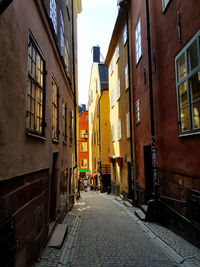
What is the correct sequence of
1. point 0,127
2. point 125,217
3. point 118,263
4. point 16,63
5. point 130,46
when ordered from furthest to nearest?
point 130,46, point 125,217, point 118,263, point 16,63, point 0,127

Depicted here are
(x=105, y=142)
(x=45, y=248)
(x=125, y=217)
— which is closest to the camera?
(x=45, y=248)

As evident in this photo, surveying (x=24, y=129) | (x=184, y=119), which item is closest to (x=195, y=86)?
(x=184, y=119)

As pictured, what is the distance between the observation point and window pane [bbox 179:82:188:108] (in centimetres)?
567

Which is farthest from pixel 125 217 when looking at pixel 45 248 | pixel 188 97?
pixel 188 97

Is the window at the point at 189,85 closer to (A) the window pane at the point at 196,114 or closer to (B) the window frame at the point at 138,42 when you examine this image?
(A) the window pane at the point at 196,114

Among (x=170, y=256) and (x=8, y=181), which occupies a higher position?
(x=8, y=181)

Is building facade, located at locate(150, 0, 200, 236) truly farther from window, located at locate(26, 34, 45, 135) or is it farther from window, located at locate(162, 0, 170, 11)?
window, located at locate(26, 34, 45, 135)

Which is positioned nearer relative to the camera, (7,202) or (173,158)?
(7,202)

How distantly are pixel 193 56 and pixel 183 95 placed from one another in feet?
3.21

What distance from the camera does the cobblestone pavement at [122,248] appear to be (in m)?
4.69

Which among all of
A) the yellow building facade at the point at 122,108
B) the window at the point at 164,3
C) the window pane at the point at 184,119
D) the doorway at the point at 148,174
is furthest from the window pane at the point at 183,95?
the yellow building facade at the point at 122,108

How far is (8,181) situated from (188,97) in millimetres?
4295

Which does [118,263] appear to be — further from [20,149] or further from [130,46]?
[130,46]

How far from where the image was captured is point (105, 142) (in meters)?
25.8
